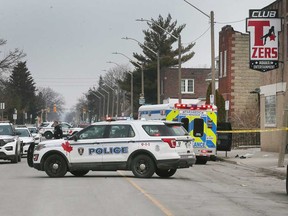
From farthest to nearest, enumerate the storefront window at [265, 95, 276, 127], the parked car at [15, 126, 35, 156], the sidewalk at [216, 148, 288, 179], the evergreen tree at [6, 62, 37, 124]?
the evergreen tree at [6, 62, 37, 124]
the storefront window at [265, 95, 276, 127]
the parked car at [15, 126, 35, 156]
the sidewalk at [216, 148, 288, 179]

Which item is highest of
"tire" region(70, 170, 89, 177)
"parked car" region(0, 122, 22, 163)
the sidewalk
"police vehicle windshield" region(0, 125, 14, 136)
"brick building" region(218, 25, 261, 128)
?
"brick building" region(218, 25, 261, 128)

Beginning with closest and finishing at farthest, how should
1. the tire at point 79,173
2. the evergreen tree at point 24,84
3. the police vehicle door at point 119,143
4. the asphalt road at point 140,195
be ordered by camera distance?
1. the asphalt road at point 140,195
2. the police vehicle door at point 119,143
3. the tire at point 79,173
4. the evergreen tree at point 24,84

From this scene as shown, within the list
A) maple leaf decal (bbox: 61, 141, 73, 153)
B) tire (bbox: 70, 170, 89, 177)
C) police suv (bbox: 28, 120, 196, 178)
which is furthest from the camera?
tire (bbox: 70, 170, 89, 177)

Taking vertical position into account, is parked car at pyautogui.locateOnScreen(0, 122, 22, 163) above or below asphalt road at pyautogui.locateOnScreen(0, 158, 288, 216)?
above

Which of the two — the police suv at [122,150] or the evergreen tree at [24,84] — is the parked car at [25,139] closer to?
the police suv at [122,150]

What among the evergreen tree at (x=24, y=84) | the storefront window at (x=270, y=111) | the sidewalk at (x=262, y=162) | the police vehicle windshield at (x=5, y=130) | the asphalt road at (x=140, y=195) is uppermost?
the evergreen tree at (x=24, y=84)

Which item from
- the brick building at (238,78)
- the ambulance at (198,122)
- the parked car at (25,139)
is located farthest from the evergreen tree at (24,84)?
the ambulance at (198,122)

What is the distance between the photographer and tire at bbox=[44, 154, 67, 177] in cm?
1792

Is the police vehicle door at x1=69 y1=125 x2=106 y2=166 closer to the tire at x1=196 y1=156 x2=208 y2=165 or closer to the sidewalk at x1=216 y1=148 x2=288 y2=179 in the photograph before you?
the sidewalk at x1=216 y1=148 x2=288 y2=179

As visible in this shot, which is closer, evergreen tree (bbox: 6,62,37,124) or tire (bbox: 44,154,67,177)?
tire (bbox: 44,154,67,177)

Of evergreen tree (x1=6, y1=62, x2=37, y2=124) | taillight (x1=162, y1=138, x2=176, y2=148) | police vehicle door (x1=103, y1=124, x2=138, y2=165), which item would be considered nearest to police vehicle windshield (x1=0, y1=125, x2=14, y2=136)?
police vehicle door (x1=103, y1=124, x2=138, y2=165)

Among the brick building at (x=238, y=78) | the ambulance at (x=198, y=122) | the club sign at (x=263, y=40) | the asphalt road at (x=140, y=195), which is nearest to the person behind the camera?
the asphalt road at (x=140, y=195)

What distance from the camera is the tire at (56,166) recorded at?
58.8 ft

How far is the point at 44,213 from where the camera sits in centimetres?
1066
